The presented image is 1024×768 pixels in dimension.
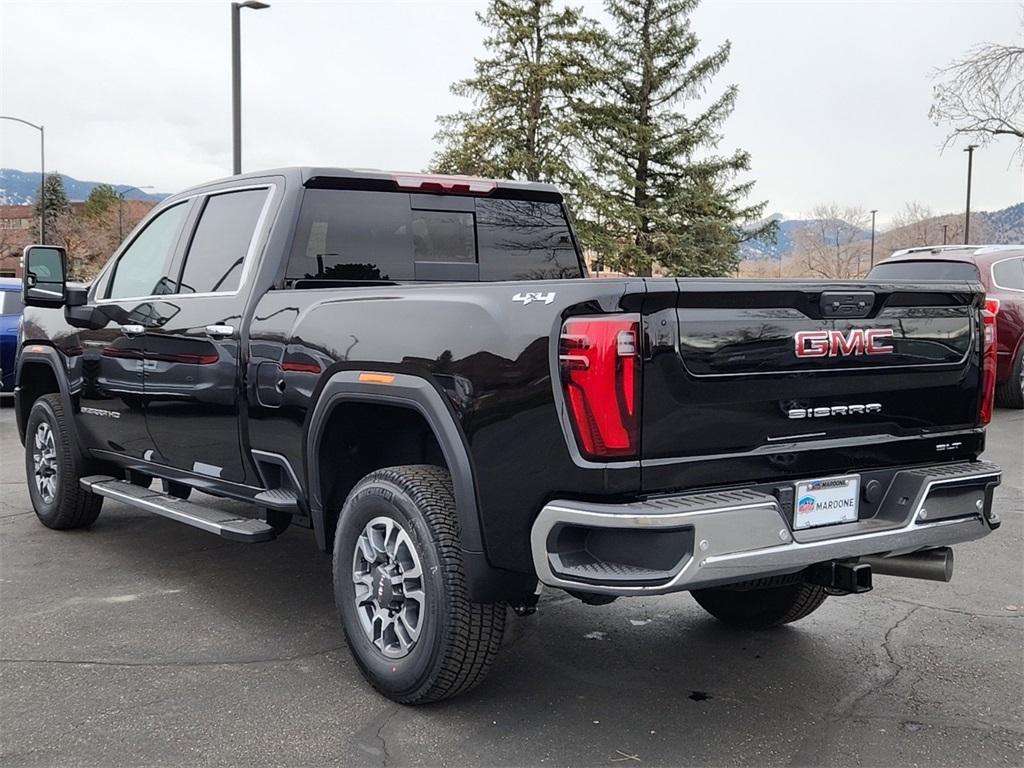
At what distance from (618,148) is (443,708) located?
32977 millimetres

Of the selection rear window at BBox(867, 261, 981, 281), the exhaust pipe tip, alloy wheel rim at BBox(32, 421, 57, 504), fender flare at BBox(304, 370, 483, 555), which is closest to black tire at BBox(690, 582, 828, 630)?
the exhaust pipe tip

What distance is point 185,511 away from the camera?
4926mm

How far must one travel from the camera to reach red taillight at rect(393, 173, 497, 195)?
5.04 metres

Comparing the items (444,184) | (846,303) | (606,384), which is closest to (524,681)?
(606,384)

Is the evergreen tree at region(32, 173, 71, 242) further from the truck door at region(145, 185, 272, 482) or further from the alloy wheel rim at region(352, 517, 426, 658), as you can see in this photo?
the alloy wheel rim at region(352, 517, 426, 658)

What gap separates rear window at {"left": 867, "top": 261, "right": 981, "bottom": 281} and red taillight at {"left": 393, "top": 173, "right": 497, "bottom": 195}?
742 cm

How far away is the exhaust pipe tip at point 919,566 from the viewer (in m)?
3.71

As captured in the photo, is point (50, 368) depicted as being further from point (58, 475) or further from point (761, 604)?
point (761, 604)

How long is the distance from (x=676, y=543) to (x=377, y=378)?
133cm

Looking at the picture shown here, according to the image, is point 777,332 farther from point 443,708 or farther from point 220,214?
point 220,214

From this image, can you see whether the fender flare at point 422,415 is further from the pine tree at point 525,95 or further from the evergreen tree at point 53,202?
the evergreen tree at point 53,202

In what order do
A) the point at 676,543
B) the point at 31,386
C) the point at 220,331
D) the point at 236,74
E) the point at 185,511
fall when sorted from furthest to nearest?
the point at 236,74 → the point at 31,386 → the point at 185,511 → the point at 220,331 → the point at 676,543

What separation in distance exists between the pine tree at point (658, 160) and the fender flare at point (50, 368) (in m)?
27.5

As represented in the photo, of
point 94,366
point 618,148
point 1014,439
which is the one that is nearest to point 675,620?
point 94,366
